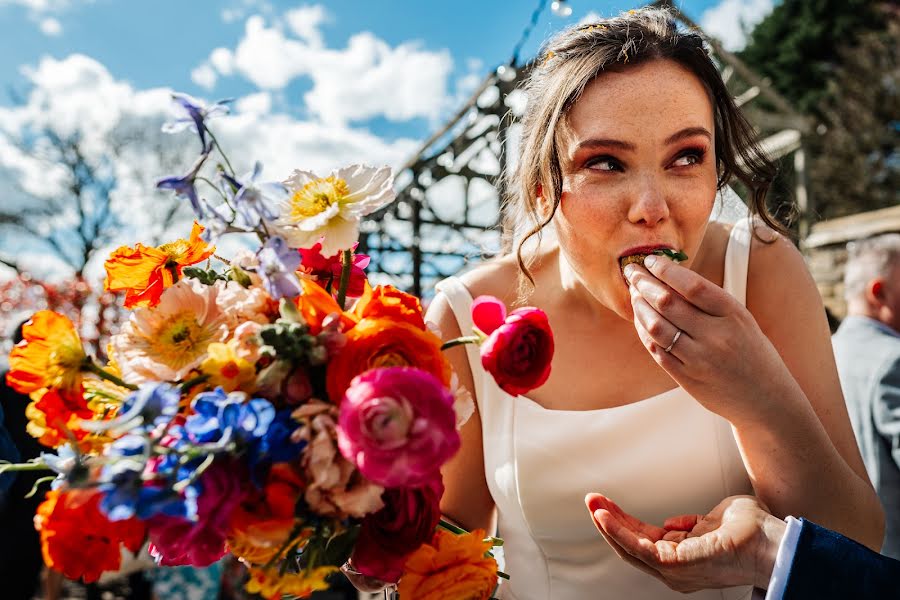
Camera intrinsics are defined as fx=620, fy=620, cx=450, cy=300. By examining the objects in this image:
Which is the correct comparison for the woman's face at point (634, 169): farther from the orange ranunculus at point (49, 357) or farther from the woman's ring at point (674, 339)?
the orange ranunculus at point (49, 357)

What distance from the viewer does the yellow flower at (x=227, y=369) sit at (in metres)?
0.76

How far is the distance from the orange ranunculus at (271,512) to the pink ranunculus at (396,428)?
10 centimetres

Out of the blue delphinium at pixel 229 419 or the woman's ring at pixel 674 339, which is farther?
the woman's ring at pixel 674 339

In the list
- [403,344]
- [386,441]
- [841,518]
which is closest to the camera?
[386,441]

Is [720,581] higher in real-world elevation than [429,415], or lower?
lower

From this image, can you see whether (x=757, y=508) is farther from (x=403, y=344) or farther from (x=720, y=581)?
(x=403, y=344)

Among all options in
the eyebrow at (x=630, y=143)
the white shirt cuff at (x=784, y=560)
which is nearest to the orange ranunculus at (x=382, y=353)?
the white shirt cuff at (x=784, y=560)

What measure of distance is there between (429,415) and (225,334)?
33 cm

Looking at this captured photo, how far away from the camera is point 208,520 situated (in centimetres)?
68

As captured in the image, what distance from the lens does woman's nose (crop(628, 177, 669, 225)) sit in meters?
1.32

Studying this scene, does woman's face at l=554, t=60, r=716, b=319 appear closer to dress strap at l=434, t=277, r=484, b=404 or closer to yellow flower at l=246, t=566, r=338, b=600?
dress strap at l=434, t=277, r=484, b=404

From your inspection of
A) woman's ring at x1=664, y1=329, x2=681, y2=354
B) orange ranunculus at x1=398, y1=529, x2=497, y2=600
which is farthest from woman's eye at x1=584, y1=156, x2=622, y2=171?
orange ranunculus at x1=398, y1=529, x2=497, y2=600

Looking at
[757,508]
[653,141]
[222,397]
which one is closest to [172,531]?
[222,397]

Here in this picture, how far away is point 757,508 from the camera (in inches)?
46.5
